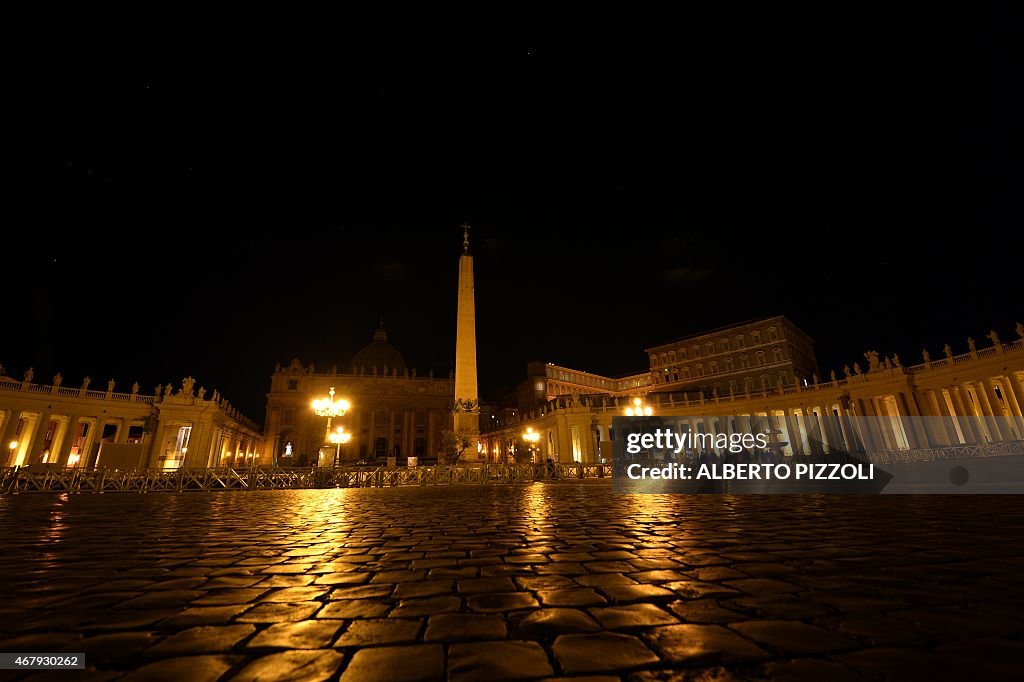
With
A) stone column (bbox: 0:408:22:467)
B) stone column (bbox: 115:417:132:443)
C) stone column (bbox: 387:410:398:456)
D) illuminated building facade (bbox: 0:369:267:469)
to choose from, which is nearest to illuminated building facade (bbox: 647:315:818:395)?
stone column (bbox: 387:410:398:456)

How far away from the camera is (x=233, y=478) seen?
700 inches

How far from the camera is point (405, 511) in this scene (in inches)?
330

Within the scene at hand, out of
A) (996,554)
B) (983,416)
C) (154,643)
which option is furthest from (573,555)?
(983,416)

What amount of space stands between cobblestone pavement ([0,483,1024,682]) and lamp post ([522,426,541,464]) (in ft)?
136

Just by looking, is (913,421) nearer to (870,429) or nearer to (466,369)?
(870,429)

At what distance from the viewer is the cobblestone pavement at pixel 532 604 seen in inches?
64.9

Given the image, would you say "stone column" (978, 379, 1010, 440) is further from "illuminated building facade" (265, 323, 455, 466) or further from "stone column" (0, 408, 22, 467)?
"stone column" (0, 408, 22, 467)

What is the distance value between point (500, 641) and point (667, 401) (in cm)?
4698

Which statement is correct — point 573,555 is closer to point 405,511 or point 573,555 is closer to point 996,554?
point 996,554

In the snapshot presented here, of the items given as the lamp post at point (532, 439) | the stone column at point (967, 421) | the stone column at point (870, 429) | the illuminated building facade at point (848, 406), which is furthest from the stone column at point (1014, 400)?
the lamp post at point (532, 439)

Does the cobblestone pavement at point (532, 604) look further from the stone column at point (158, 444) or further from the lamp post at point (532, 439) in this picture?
the lamp post at point (532, 439)

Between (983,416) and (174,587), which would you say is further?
(983,416)

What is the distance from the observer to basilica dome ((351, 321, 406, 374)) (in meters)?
72.2

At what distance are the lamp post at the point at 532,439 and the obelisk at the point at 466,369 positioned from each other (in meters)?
22.0
